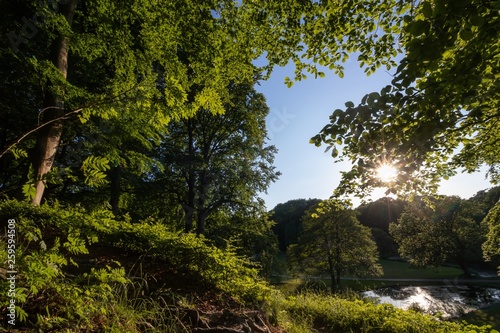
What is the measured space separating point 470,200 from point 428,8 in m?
42.2

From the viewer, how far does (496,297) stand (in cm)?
2352

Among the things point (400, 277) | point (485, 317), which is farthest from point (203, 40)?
Result: point (400, 277)

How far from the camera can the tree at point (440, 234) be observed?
3216 centimetres

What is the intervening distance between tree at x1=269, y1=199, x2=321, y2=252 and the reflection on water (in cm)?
2599

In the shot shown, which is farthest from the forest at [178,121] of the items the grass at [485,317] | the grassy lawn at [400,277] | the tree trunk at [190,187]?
the grassy lawn at [400,277]

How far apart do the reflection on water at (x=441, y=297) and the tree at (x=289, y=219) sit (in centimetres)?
2599

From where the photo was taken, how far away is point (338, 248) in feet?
80.6

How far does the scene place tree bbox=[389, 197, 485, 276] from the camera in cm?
3216

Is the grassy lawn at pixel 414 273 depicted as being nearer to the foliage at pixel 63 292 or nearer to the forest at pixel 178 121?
the forest at pixel 178 121

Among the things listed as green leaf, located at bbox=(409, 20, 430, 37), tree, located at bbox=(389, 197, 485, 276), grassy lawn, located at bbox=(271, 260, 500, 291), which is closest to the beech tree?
A: green leaf, located at bbox=(409, 20, 430, 37)

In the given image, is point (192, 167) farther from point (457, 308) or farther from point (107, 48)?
point (457, 308)

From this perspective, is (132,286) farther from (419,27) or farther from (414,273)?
(414,273)

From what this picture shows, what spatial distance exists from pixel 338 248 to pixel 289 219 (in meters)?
37.1

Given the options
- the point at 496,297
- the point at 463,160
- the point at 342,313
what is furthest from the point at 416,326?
the point at 496,297
